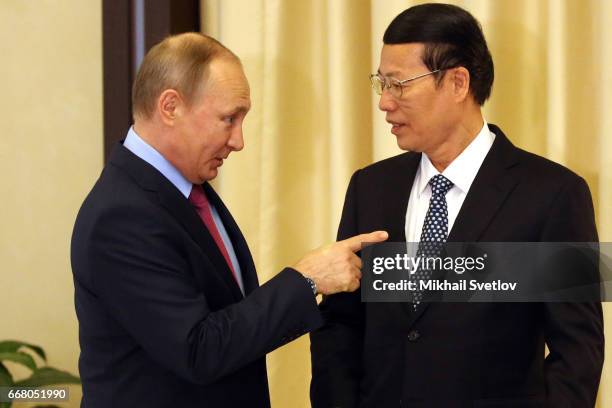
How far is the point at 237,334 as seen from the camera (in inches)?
59.5

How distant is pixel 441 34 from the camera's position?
1.78 m

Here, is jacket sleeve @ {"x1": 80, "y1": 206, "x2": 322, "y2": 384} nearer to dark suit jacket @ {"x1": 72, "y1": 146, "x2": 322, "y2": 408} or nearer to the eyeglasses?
dark suit jacket @ {"x1": 72, "y1": 146, "x2": 322, "y2": 408}

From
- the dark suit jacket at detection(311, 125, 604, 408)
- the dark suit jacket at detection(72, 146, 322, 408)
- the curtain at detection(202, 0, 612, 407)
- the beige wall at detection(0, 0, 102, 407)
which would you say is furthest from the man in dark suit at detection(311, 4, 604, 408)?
the beige wall at detection(0, 0, 102, 407)

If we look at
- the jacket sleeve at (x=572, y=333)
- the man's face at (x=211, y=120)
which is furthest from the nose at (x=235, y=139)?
the jacket sleeve at (x=572, y=333)

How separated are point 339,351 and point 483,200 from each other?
424 millimetres

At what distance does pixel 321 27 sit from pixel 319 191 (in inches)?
18.1

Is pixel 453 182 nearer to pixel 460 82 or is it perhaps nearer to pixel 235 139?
pixel 460 82

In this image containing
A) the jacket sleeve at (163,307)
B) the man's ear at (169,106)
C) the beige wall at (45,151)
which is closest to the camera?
the jacket sleeve at (163,307)

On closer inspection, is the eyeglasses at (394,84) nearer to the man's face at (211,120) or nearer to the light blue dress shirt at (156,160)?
the man's face at (211,120)

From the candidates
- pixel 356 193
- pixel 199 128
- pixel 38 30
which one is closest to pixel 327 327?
pixel 356 193

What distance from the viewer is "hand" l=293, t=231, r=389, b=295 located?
162 centimetres

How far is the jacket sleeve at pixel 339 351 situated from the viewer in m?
1.79

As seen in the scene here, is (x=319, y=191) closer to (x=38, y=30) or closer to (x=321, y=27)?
(x=321, y=27)

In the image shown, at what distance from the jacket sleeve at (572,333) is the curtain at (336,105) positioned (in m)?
0.48
